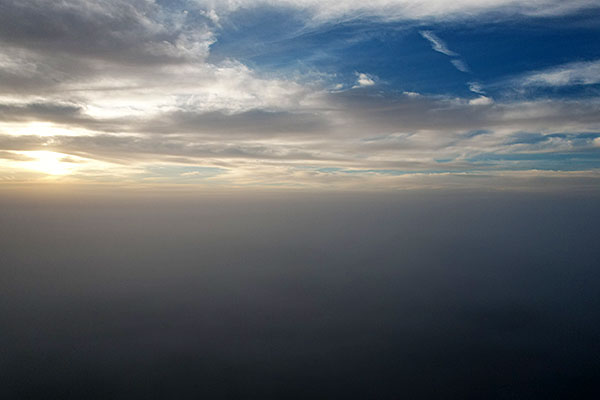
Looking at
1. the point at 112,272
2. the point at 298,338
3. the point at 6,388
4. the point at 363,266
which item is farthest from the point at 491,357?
the point at 112,272

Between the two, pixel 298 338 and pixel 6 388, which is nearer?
pixel 6 388

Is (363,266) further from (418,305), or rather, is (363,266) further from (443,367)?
(443,367)

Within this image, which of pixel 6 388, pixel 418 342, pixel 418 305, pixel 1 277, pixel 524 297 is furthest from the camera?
pixel 1 277

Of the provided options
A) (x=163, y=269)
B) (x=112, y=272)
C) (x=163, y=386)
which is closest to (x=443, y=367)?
(x=163, y=386)

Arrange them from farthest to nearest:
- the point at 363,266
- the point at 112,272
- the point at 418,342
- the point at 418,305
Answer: the point at 363,266
the point at 112,272
the point at 418,305
the point at 418,342

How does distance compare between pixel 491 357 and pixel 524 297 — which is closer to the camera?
pixel 491 357

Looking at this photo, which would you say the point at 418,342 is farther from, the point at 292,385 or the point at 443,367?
the point at 292,385

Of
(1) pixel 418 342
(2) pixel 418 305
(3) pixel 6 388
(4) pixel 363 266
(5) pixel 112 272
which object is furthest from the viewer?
(4) pixel 363 266

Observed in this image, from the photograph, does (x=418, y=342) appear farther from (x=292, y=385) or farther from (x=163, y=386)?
(x=163, y=386)

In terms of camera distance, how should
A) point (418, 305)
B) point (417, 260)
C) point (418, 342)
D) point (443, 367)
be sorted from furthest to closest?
1. point (417, 260)
2. point (418, 305)
3. point (418, 342)
4. point (443, 367)
